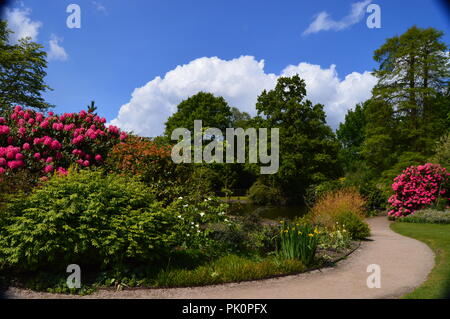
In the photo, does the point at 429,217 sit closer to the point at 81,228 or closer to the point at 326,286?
the point at 326,286

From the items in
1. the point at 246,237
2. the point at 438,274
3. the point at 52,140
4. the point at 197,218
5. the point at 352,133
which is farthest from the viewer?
the point at 352,133

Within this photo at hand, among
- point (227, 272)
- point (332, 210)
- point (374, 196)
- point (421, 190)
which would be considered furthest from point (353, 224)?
point (374, 196)

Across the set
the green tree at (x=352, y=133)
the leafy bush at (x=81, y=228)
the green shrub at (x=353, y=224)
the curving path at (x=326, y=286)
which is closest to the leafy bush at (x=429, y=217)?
the green shrub at (x=353, y=224)

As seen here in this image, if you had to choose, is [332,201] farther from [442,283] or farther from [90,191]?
[90,191]

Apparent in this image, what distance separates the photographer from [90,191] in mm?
5836

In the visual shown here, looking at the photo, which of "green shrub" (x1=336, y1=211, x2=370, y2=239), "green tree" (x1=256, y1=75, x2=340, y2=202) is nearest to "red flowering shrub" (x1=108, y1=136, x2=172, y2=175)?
"green shrub" (x1=336, y1=211, x2=370, y2=239)

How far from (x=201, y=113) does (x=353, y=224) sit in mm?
25004

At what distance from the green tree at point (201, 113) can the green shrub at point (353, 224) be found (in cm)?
2381

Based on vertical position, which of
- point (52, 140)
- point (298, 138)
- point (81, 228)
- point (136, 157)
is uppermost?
point (298, 138)

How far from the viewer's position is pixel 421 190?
55.6 ft

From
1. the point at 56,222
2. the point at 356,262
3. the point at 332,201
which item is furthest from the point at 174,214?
the point at 332,201

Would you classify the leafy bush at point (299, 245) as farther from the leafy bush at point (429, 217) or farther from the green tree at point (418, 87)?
the green tree at point (418, 87)

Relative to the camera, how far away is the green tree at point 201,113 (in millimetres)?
33156
